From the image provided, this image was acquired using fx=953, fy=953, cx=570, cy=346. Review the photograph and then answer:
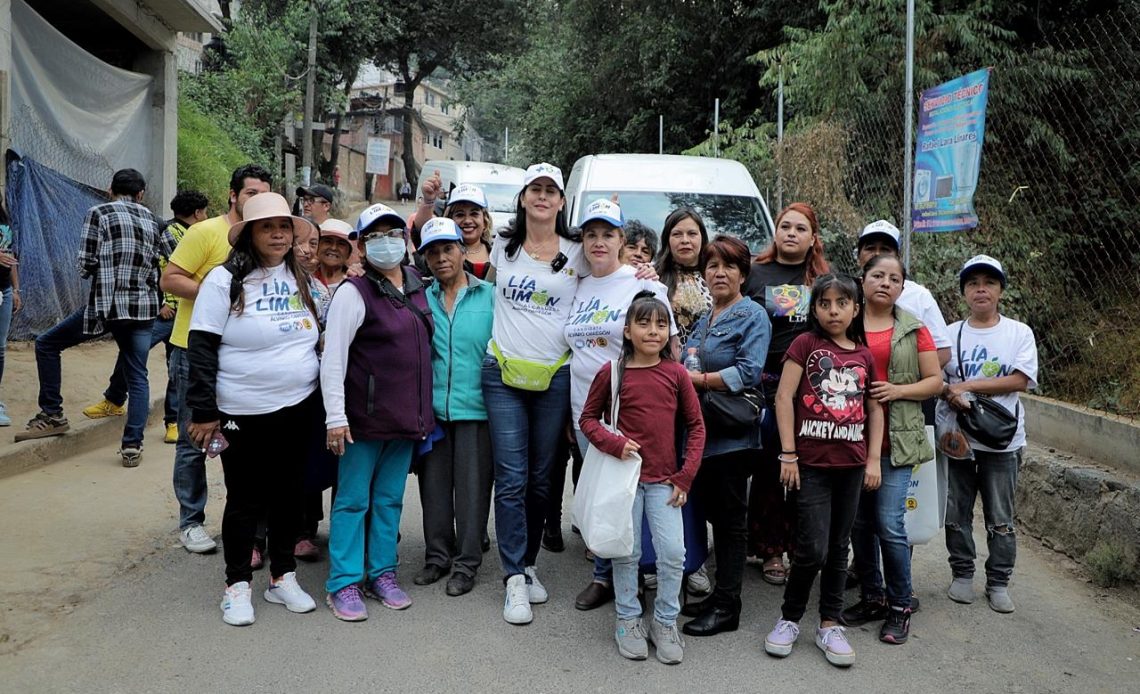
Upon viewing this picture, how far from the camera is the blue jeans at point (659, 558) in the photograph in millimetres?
4027

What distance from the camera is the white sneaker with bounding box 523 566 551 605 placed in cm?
461

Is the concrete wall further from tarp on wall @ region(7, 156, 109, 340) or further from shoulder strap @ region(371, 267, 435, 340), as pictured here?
tarp on wall @ region(7, 156, 109, 340)

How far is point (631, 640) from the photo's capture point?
404 cm

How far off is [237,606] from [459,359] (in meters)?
1.51

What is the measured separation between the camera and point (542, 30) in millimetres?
26016

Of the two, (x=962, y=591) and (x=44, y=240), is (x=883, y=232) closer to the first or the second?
(x=962, y=591)

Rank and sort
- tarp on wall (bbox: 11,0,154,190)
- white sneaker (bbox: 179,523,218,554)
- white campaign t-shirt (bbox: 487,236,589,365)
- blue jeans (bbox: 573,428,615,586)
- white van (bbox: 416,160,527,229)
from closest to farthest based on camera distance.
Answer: white campaign t-shirt (bbox: 487,236,589,365)
blue jeans (bbox: 573,428,615,586)
white sneaker (bbox: 179,523,218,554)
tarp on wall (bbox: 11,0,154,190)
white van (bbox: 416,160,527,229)

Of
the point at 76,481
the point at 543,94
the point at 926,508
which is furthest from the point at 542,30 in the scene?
the point at 926,508

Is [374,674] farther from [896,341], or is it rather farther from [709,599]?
[896,341]

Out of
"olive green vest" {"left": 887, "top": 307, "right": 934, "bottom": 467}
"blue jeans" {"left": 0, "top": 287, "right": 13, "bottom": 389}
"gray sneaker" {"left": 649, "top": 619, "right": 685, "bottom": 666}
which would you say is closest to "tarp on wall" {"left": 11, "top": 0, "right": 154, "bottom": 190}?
"blue jeans" {"left": 0, "top": 287, "right": 13, "bottom": 389}

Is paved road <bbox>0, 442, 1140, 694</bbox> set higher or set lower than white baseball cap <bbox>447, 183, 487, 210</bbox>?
lower

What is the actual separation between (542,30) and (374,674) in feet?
79.9

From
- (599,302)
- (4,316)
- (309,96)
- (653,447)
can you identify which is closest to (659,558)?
(653,447)

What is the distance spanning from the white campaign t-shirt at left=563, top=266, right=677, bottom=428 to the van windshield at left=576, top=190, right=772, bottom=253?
389 centimetres
